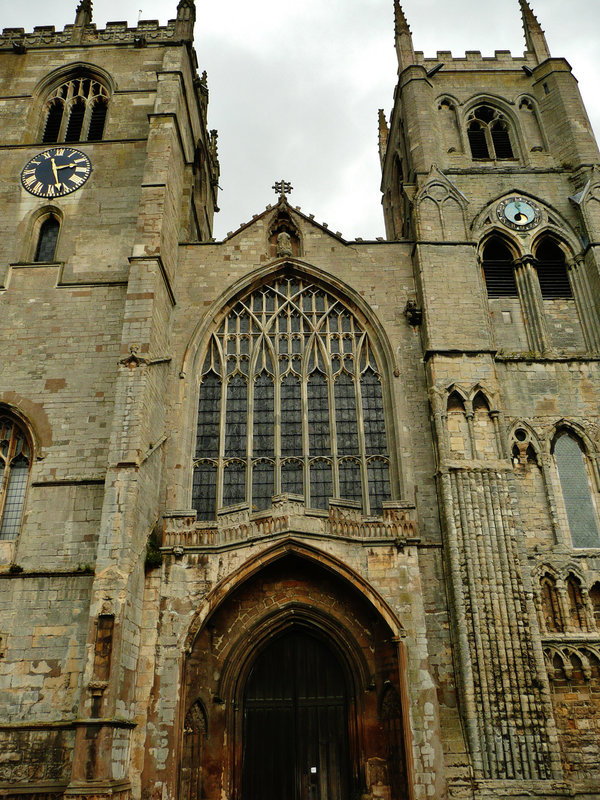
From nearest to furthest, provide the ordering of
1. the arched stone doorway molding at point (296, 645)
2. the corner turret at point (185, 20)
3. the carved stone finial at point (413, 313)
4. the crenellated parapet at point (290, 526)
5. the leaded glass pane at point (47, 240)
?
the arched stone doorway molding at point (296, 645), the crenellated parapet at point (290, 526), the carved stone finial at point (413, 313), the leaded glass pane at point (47, 240), the corner turret at point (185, 20)

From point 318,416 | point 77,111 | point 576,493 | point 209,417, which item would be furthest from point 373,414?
point 77,111

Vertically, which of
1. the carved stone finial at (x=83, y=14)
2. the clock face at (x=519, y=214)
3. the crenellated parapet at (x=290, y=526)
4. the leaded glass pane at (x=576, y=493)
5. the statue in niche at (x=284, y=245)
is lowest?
the crenellated parapet at (x=290, y=526)

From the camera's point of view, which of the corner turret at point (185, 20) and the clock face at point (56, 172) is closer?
the clock face at point (56, 172)

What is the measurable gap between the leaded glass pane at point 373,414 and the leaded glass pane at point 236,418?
8.51 feet

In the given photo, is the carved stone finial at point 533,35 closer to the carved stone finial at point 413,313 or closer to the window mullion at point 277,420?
the carved stone finial at point 413,313

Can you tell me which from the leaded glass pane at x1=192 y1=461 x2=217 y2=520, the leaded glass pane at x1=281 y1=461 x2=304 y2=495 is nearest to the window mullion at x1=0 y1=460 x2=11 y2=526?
the leaded glass pane at x1=192 y1=461 x2=217 y2=520

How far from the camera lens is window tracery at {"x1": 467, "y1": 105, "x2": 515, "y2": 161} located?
18.7 meters

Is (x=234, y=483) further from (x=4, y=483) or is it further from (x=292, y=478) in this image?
(x=4, y=483)

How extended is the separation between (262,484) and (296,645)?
318 cm

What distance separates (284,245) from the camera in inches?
642

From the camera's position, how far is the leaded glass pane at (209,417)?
14281 millimetres

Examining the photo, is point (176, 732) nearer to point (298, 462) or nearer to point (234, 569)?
point (234, 569)

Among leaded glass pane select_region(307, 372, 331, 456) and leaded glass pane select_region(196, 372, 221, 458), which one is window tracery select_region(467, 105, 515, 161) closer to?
leaded glass pane select_region(307, 372, 331, 456)

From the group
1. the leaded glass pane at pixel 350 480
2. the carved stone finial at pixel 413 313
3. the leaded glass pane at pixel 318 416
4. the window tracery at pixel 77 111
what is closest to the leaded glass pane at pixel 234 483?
the leaded glass pane at pixel 318 416
